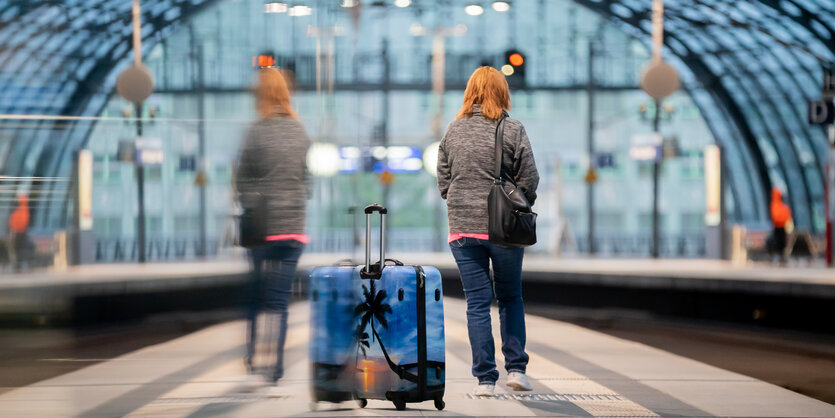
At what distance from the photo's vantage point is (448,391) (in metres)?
5.64

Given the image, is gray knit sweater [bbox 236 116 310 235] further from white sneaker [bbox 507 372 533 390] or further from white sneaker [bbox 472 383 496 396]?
white sneaker [bbox 507 372 533 390]

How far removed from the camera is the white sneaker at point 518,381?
217 inches

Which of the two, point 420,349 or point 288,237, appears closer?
point 420,349

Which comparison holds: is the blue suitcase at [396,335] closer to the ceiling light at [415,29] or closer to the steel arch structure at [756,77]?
the steel arch structure at [756,77]

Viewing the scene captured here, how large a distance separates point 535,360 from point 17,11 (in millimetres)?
4376

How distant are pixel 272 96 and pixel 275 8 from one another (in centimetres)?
55

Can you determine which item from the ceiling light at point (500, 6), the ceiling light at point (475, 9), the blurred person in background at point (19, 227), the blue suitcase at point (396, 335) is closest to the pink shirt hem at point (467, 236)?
the blue suitcase at point (396, 335)

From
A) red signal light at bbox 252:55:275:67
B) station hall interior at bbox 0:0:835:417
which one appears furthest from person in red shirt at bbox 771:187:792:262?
red signal light at bbox 252:55:275:67

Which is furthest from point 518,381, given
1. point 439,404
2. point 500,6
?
point 500,6

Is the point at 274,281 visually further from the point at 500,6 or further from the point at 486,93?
the point at 500,6

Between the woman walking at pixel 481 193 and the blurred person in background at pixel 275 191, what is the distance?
2.47ft

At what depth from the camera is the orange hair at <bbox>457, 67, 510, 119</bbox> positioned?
5.43 m

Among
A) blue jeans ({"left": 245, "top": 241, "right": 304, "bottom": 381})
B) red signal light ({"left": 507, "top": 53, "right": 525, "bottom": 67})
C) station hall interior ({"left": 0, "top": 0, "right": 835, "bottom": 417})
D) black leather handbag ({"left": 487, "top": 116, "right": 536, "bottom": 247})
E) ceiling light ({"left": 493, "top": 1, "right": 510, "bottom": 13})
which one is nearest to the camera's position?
black leather handbag ({"left": 487, "top": 116, "right": 536, "bottom": 247})

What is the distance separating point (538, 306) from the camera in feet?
55.6
